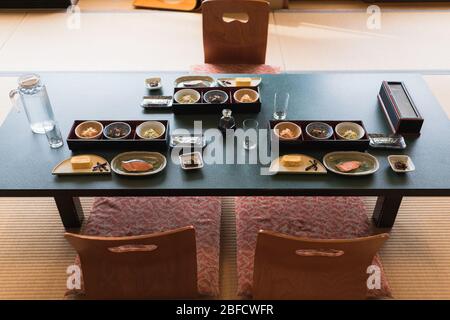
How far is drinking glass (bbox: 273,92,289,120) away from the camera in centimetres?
194

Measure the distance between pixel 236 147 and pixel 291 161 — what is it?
0.81ft

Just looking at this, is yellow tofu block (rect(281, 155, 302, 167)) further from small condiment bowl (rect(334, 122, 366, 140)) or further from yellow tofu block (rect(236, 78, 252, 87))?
yellow tofu block (rect(236, 78, 252, 87))

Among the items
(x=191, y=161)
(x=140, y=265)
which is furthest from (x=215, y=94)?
(x=140, y=265)

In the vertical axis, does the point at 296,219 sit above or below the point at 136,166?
below

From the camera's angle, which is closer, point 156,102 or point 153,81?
point 156,102

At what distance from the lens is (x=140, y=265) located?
1428mm

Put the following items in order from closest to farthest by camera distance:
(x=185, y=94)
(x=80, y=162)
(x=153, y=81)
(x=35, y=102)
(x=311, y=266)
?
(x=311, y=266), (x=80, y=162), (x=35, y=102), (x=185, y=94), (x=153, y=81)

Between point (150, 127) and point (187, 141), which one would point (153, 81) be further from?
point (187, 141)

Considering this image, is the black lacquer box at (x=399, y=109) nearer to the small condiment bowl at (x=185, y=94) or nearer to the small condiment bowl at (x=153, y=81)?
the small condiment bowl at (x=185, y=94)

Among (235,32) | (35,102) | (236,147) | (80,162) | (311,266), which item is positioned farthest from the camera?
(235,32)

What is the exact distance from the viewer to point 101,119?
76.4 inches

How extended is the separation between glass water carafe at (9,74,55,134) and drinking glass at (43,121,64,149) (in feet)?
0.04

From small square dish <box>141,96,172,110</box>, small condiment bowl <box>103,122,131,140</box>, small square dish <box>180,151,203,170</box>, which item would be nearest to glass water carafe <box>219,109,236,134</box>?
small square dish <box>180,151,203,170</box>
